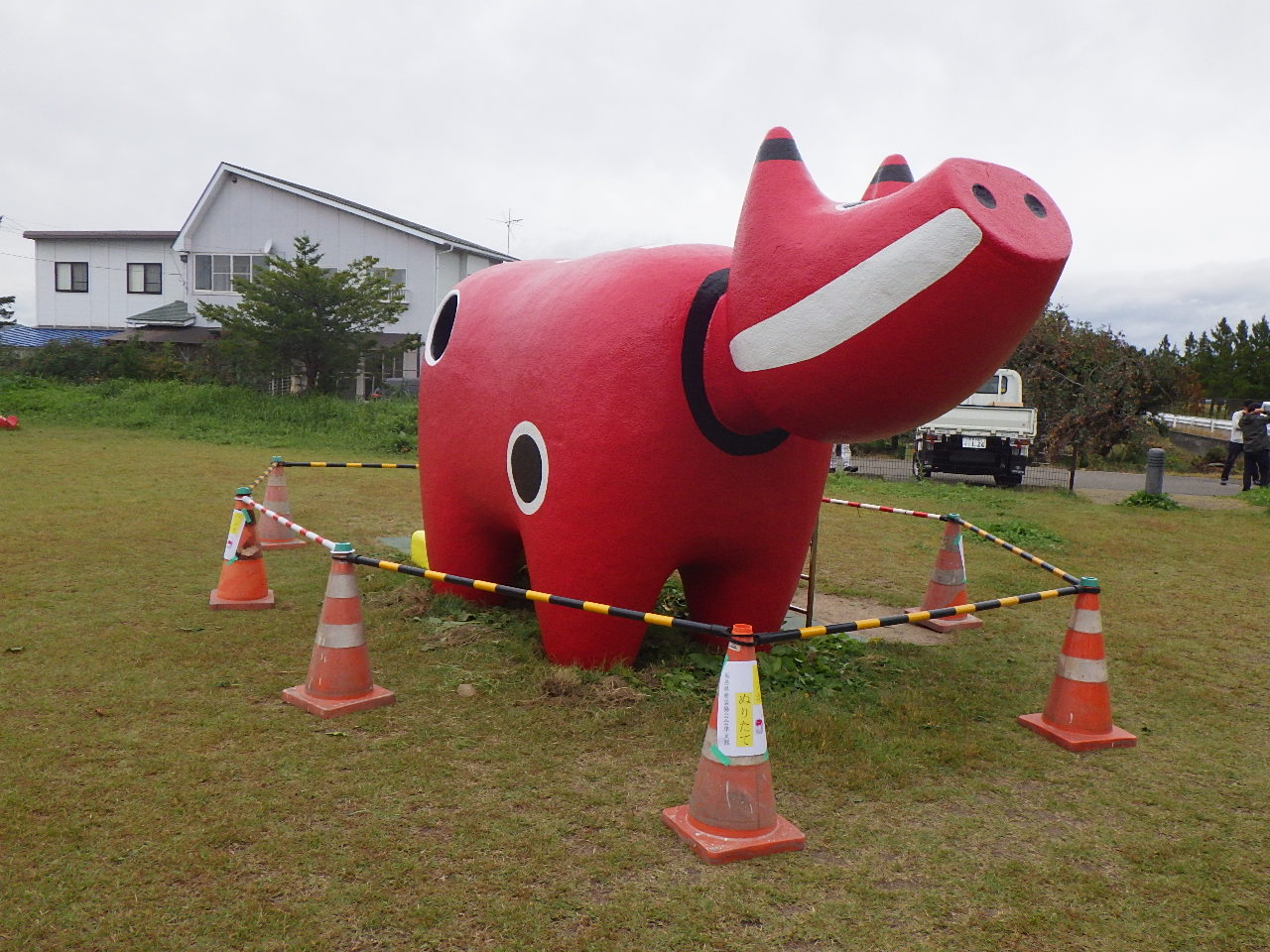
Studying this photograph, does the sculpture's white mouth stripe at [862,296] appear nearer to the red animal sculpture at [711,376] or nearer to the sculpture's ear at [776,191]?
the red animal sculpture at [711,376]

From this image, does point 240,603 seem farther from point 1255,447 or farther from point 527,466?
point 1255,447

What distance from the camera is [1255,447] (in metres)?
15.9

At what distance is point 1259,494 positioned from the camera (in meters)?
14.0

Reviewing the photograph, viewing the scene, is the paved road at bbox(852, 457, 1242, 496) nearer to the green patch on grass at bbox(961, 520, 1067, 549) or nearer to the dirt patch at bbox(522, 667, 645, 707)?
the green patch on grass at bbox(961, 520, 1067, 549)

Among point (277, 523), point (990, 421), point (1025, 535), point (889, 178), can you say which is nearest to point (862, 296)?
point (889, 178)

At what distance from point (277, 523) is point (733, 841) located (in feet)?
21.2

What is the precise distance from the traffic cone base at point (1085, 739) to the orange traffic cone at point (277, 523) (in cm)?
605

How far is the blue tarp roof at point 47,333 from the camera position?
3077cm

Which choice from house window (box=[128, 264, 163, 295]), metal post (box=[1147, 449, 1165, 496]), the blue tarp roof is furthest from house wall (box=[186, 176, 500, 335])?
metal post (box=[1147, 449, 1165, 496])

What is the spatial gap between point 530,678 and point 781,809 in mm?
1751

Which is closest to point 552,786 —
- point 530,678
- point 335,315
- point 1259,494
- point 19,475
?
point 530,678

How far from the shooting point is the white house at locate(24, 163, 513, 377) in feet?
86.8

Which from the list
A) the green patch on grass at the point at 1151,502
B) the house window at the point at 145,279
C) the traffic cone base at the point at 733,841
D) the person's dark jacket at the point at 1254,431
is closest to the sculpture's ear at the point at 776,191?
the traffic cone base at the point at 733,841

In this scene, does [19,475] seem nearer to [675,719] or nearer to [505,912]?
[675,719]
